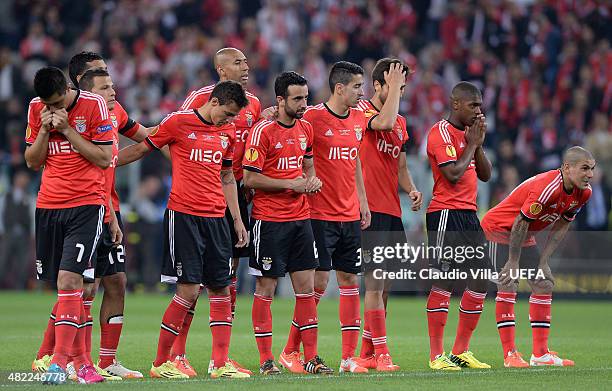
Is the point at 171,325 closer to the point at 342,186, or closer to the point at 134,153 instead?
the point at 134,153

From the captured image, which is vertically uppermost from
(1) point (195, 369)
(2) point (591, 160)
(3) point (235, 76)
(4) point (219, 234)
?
(3) point (235, 76)

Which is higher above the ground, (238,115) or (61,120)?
(238,115)

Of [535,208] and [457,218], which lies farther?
Answer: [457,218]

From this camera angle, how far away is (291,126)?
34.2 feet

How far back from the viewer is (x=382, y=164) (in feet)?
37.0

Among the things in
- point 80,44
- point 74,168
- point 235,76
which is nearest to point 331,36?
point 80,44

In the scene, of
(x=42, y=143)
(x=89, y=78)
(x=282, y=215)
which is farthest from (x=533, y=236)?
(x=42, y=143)

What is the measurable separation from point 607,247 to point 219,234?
11396 mm

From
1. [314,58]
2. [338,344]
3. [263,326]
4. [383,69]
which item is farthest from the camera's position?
[314,58]

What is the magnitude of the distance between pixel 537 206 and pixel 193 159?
3.07 meters

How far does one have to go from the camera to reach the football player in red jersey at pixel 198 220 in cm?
1002

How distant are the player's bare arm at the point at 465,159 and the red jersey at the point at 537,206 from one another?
66cm

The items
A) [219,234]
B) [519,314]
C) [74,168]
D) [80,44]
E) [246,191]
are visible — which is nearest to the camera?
[74,168]

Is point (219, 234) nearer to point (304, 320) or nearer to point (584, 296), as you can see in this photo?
point (304, 320)
